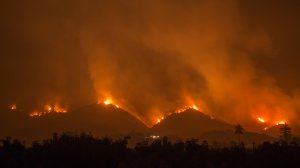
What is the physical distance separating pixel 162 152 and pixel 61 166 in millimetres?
6899

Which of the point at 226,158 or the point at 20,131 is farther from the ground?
the point at 20,131

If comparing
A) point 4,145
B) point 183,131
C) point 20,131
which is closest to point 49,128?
point 20,131

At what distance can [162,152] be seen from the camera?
2898cm

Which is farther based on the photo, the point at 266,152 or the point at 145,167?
the point at 266,152

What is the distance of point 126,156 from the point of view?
2770 cm

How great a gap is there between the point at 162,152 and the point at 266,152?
22.7 ft

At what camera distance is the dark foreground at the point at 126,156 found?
84.8 feet

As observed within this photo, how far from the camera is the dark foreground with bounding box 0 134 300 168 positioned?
84.8 ft

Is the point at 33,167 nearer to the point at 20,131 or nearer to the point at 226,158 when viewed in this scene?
the point at 226,158

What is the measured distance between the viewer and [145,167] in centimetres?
2422

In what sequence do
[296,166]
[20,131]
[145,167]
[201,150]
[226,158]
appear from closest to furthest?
[145,167] → [296,166] → [226,158] → [201,150] → [20,131]

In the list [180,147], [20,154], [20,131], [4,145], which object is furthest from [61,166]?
[20,131]

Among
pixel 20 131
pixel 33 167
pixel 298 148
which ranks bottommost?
pixel 33 167

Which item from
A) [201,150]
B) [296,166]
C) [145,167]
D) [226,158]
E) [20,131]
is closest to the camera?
[145,167]
